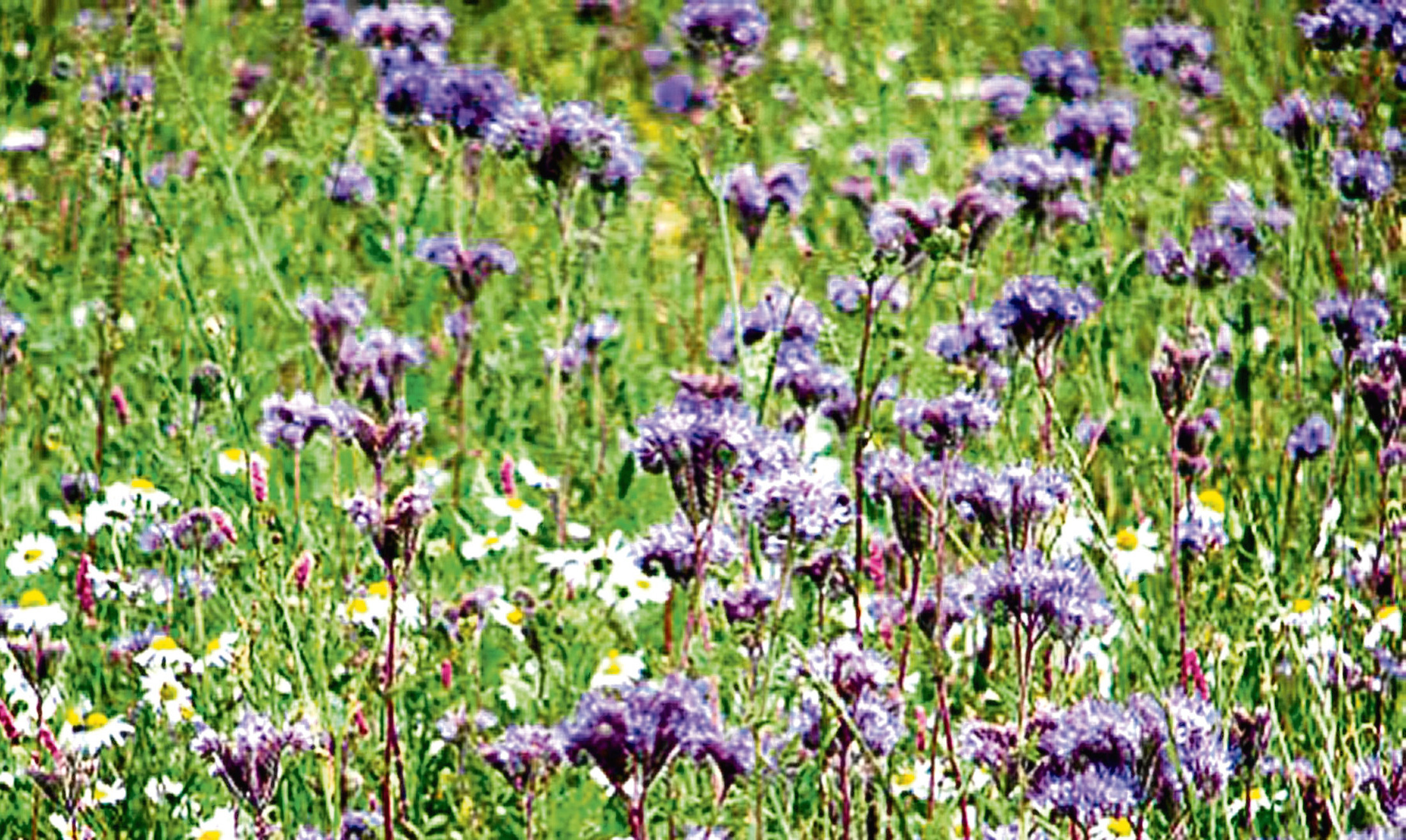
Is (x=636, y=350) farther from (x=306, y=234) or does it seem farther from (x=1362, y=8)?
(x=1362, y=8)

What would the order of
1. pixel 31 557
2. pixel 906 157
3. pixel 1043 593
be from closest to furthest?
pixel 1043 593
pixel 31 557
pixel 906 157

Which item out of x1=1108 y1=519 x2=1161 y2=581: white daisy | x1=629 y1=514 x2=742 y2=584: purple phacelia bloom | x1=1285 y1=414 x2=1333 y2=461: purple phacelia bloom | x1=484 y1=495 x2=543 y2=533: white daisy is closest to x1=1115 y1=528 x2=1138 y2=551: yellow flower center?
x1=1108 y1=519 x2=1161 y2=581: white daisy

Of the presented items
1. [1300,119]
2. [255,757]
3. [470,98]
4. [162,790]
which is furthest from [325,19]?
[255,757]

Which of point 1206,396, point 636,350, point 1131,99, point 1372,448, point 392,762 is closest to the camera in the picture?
point 392,762

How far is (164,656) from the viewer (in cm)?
229

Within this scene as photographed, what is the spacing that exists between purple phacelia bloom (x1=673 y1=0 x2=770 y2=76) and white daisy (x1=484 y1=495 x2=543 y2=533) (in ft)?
2.11

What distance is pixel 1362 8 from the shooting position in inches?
112

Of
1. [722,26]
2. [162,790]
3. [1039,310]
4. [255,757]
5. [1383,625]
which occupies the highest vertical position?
[722,26]

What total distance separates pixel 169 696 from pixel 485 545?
1.98 ft

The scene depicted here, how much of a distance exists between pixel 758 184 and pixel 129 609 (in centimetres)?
128

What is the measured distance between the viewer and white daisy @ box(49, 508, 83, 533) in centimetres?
284

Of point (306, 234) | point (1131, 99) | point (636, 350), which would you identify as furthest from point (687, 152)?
point (1131, 99)

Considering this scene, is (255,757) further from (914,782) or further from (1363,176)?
(1363,176)

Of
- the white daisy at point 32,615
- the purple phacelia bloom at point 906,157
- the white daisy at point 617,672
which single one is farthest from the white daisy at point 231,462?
the purple phacelia bloom at point 906,157
